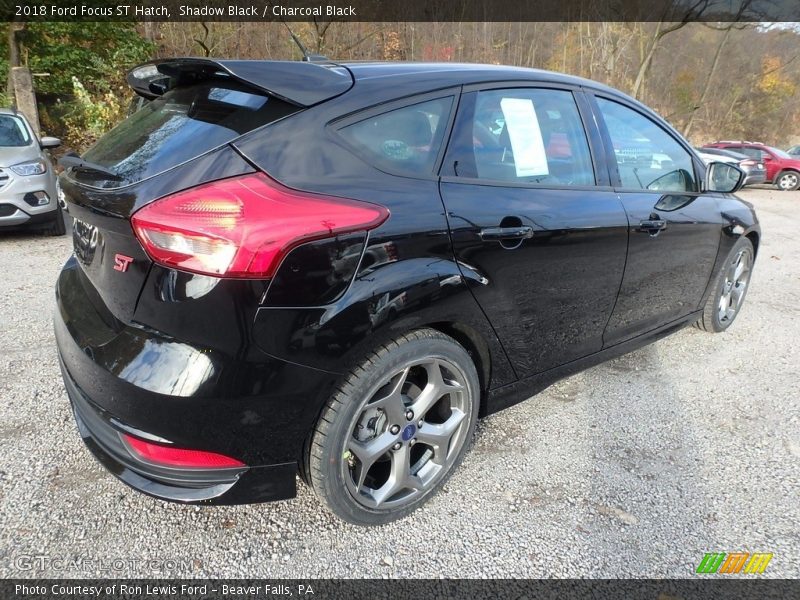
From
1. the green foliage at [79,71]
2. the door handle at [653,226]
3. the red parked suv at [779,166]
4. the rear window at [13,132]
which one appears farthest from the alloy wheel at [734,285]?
the red parked suv at [779,166]

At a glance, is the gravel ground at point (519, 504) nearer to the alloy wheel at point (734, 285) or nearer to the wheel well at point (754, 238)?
the alloy wheel at point (734, 285)

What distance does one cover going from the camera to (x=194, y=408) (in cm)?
150

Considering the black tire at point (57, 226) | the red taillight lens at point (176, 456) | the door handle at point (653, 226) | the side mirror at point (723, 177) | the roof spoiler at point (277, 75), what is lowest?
the black tire at point (57, 226)

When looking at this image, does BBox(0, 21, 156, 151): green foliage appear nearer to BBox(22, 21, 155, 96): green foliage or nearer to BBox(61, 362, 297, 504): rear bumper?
BBox(22, 21, 155, 96): green foliage

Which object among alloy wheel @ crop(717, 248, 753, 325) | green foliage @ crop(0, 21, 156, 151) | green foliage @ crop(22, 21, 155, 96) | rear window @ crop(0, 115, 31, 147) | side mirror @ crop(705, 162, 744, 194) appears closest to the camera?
side mirror @ crop(705, 162, 744, 194)

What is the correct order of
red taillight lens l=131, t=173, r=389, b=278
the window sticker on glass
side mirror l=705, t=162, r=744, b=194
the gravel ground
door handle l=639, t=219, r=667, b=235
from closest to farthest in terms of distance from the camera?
red taillight lens l=131, t=173, r=389, b=278 < the gravel ground < the window sticker on glass < door handle l=639, t=219, r=667, b=235 < side mirror l=705, t=162, r=744, b=194

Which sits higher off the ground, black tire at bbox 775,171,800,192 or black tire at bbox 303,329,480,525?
black tire at bbox 303,329,480,525

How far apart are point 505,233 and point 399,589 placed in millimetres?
1334

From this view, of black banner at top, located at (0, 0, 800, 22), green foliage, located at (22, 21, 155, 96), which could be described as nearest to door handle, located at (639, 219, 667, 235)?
black banner at top, located at (0, 0, 800, 22)

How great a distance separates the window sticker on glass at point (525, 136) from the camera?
2.19 meters

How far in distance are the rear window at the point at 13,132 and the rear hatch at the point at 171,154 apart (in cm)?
570

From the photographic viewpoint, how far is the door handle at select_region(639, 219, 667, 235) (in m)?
2.65

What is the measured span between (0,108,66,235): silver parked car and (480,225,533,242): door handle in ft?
19.8

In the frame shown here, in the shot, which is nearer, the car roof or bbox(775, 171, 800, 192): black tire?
the car roof
